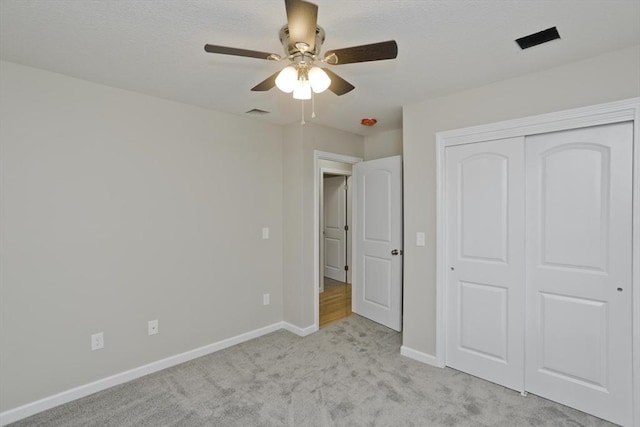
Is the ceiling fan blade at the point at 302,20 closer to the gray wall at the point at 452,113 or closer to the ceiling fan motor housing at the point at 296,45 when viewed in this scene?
the ceiling fan motor housing at the point at 296,45

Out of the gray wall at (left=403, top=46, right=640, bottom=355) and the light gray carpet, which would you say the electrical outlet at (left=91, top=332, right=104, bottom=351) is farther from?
the gray wall at (left=403, top=46, right=640, bottom=355)

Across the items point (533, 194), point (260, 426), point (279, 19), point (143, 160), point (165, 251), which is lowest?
point (260, 426)

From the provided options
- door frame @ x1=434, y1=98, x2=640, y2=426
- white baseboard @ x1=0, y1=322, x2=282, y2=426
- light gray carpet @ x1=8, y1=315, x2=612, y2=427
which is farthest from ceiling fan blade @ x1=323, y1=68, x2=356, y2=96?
white baseboard @ x1=0, y1=322, x2=282, y2=426

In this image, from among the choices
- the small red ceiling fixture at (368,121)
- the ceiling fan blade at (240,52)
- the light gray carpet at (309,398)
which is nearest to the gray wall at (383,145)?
the small red ceiling fixture at (368,121)

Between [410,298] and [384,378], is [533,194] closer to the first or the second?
[410,298]

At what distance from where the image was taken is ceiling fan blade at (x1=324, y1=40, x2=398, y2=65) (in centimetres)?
142

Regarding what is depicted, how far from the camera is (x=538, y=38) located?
186 centimetres

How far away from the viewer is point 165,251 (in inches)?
115

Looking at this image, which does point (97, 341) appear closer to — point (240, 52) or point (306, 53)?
point (240, 52)

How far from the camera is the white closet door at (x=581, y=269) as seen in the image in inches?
81.6

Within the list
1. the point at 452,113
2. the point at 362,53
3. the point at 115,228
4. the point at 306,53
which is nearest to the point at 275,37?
the point at 306,53

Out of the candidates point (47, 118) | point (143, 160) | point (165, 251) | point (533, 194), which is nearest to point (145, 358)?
point (165, 251)

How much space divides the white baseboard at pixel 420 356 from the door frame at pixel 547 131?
30mm

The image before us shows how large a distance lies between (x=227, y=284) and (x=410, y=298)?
1895 mm
